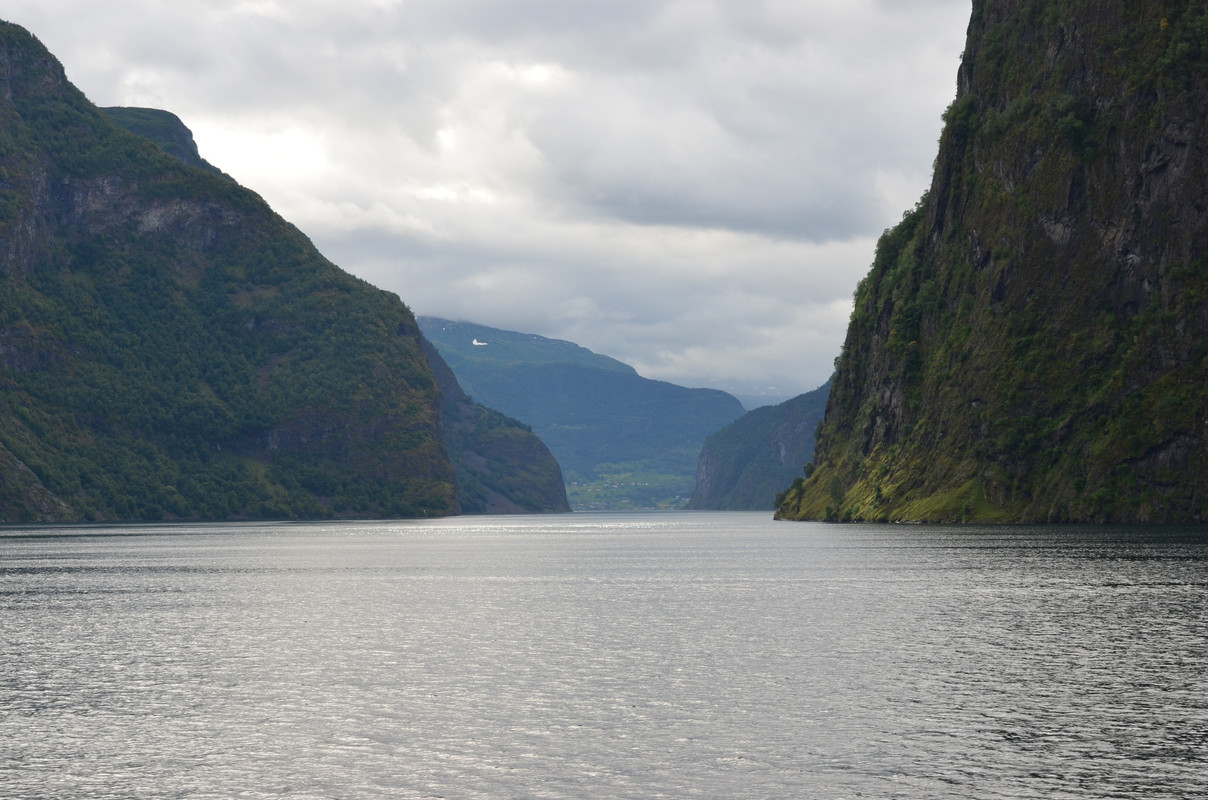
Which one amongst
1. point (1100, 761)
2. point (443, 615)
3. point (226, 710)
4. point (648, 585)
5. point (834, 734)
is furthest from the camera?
point (648, 585)

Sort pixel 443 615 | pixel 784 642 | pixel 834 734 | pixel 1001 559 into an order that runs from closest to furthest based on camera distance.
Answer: pixel 834 734 → pixel 784 642 → pixel 443 615 → pixel 1001 559

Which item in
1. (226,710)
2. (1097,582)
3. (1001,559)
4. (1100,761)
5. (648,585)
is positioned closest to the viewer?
(1100,761)

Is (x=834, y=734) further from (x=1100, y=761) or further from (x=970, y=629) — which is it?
→ (x=970, y=629)

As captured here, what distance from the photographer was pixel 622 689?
51.8 m

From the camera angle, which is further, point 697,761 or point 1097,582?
point 1097,582

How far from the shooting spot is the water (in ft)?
123

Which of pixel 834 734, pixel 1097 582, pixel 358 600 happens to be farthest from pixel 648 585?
pixel 834 734

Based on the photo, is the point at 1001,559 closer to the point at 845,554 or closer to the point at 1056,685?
the point at 845,554

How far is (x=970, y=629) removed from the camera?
68.7 m

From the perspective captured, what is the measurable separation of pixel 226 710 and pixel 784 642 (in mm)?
29860

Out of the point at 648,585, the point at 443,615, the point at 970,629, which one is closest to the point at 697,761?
the point at 970,629

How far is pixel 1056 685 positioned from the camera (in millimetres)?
50812

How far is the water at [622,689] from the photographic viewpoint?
3734 centimetres

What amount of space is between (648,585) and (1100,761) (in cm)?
6964
